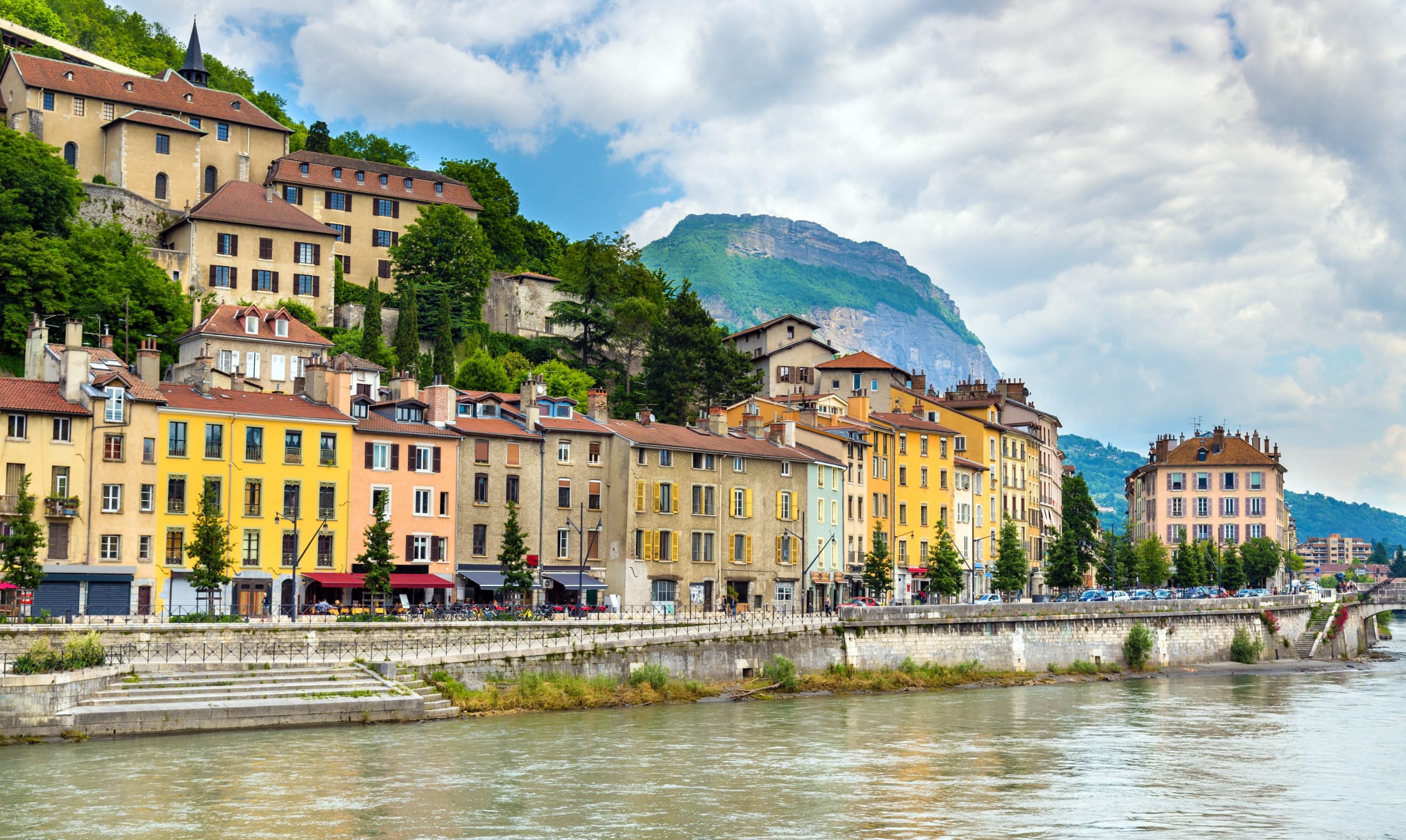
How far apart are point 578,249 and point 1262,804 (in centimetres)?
8313

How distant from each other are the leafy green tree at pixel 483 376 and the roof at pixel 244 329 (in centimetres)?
773

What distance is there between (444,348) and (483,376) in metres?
4.82

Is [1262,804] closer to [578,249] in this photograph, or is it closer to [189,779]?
[189,779]

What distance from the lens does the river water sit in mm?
30234

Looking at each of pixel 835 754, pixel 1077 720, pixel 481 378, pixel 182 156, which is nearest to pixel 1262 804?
pixel 835 754

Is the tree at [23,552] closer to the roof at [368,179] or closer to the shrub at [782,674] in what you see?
the shrub at [782,674]

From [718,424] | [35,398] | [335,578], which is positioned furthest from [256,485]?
[718,424]

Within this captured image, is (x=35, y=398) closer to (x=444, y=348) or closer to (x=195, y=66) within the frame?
(x=444, y=348)

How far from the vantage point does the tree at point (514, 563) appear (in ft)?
187

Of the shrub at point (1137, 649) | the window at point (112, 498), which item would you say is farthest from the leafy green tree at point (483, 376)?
the shrub at point (1137, 649)

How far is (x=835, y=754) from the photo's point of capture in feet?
131

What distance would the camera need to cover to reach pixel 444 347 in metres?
86.9

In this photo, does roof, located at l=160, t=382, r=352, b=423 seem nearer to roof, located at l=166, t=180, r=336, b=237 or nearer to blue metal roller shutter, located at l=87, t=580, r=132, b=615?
blue metal roller shutter, located at l=87, t=580, r=132, b=615

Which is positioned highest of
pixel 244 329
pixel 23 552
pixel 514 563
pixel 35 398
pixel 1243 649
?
pixel 244 329
